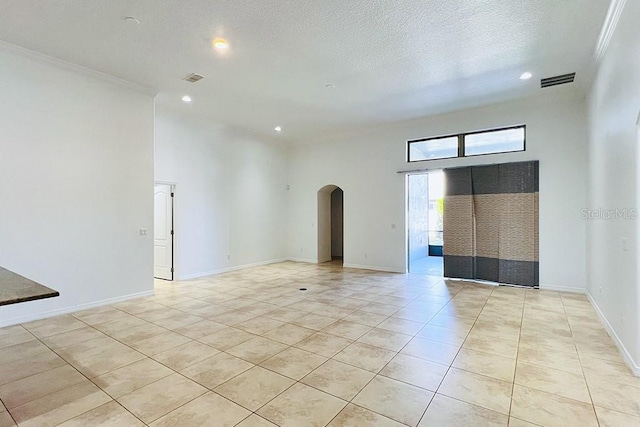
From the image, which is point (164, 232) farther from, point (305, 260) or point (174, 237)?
point (305, 260)

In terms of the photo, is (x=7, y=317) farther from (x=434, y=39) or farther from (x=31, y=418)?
(x=434, y=39)

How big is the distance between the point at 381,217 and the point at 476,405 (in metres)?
5.64

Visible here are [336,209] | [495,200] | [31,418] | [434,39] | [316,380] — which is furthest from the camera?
[336,209]

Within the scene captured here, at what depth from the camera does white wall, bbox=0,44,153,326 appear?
398 cm

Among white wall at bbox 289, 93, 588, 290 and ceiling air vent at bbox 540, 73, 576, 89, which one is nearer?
ceiling air vent at bbox 540, 73, 576, 89

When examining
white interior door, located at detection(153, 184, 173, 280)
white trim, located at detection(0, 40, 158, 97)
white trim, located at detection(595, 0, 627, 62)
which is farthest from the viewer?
white interior door, located at detection(153, 184, 173, 280)

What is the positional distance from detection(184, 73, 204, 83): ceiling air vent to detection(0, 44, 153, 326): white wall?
0.96 metres

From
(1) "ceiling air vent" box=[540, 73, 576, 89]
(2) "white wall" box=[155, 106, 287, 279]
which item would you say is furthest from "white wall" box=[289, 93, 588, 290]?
(2) "white wall" box=[155, 106, 287, 279]

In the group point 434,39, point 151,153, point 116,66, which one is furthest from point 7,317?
point 434,39

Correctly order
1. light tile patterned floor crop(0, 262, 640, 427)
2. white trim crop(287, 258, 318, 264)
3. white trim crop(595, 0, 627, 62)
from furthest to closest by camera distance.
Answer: white trim crop(287, 258, 318, 264)
white trim crop(595, 0, 627, 62)
light tile patterned floor crop(0, 262, 640, 427)

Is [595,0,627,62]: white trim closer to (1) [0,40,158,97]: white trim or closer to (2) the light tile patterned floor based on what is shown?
(2) the light tile patterned floor

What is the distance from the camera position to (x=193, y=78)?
4.86m

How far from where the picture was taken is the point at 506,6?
3.18 metres

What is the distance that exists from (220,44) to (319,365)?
386 cm
